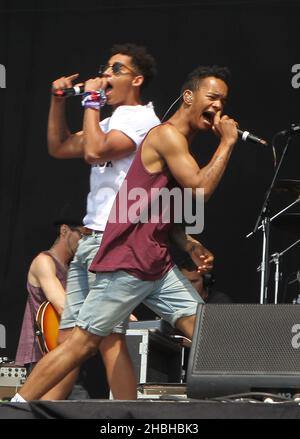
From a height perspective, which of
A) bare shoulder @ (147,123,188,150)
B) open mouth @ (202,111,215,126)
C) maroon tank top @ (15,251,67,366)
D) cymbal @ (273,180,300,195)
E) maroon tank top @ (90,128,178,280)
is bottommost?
maroon tank top @ (15,251,67,366)

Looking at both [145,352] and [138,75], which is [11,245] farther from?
[138,75]

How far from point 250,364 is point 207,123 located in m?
1.42

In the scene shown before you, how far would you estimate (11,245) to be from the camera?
809 centimetres

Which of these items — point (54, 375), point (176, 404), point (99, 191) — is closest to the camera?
point (176, 404)

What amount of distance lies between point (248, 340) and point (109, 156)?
4.92 ft

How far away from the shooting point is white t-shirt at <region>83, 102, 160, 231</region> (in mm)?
5211

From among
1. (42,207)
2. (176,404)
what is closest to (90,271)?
(176,404)

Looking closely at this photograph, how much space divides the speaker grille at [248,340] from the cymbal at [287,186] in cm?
305

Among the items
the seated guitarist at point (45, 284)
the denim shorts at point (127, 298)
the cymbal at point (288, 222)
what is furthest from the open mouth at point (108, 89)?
the cymbal at point (288, 222)

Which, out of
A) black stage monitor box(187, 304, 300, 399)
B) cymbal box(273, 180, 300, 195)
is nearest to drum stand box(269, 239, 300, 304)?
cymbal box(273, 180, 300, 195)

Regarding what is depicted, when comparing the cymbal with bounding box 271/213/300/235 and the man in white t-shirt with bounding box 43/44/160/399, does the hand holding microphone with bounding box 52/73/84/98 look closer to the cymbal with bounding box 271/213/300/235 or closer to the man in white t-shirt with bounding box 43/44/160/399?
the man in white t-shirt with bounding box 43/44/160/399

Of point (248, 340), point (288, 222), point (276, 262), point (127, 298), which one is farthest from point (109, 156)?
point (276, 262)

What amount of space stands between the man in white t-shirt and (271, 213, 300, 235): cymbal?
6.61ft

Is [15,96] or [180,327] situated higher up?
[15,96]
